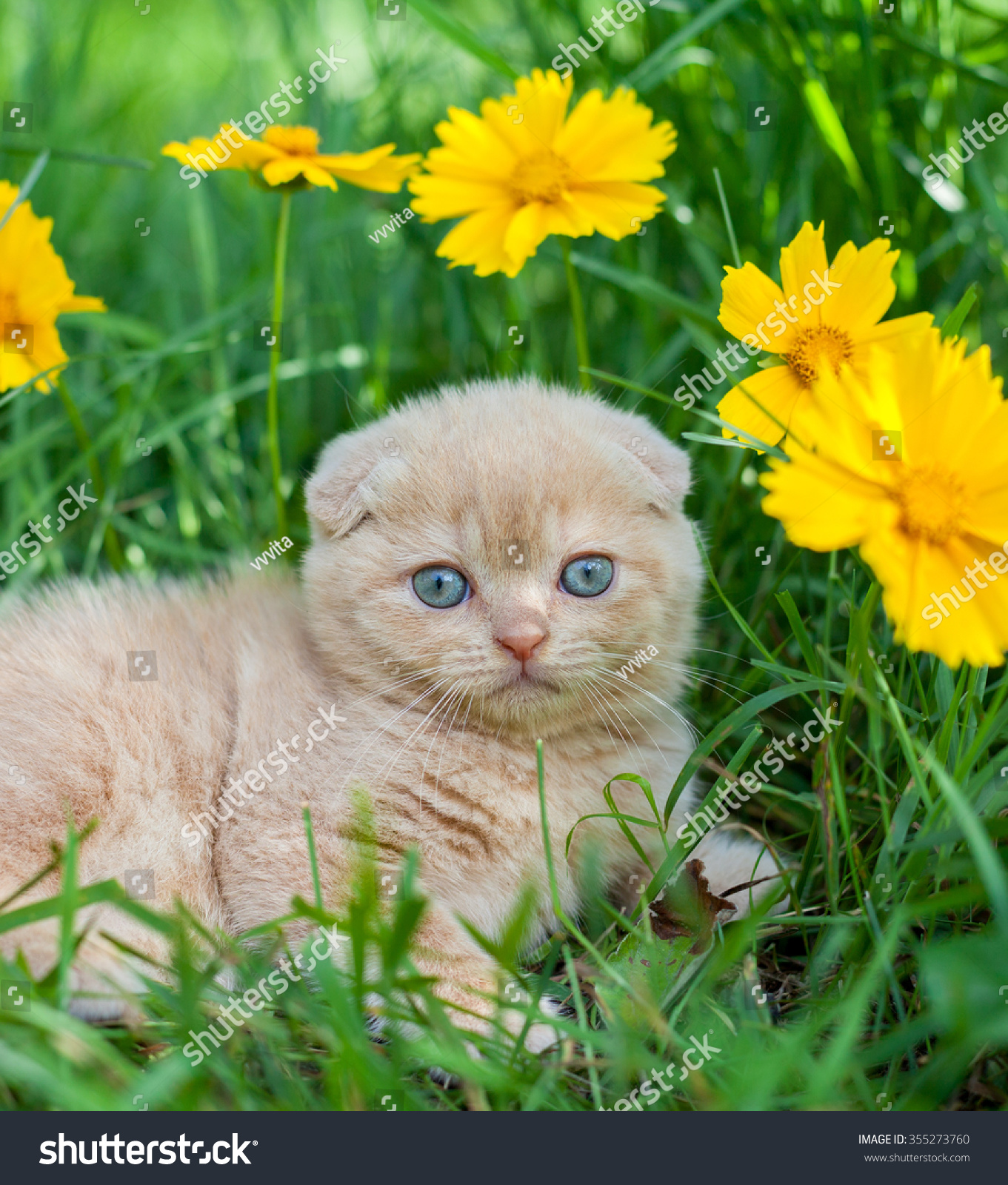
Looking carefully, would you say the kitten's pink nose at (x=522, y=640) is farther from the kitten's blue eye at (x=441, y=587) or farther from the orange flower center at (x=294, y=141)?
the orange flower center at (x=294, y=141)

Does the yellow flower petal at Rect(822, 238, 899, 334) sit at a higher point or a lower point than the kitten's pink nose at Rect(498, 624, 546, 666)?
higher

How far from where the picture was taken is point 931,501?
125cm

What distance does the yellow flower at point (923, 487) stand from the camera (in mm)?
1206

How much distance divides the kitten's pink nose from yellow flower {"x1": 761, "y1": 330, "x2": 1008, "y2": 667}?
0.49 metres

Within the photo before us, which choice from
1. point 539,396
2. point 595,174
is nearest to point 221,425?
point 539,396

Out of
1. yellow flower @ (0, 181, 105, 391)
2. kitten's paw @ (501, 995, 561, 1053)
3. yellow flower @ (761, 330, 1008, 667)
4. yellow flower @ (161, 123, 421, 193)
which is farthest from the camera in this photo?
yellow flower @ (0, 181, 105, 391)

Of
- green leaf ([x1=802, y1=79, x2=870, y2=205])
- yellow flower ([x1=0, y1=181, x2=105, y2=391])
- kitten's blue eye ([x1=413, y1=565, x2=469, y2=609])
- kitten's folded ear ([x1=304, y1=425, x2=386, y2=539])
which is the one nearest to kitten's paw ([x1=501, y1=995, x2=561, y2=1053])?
kitten's blue eye ([x1=413, y1=565, x2=469, y2=609])

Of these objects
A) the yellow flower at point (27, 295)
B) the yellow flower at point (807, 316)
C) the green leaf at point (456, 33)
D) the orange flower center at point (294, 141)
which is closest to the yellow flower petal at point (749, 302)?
the yellow flower at point (807, 316)

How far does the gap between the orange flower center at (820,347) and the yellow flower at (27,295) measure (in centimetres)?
136

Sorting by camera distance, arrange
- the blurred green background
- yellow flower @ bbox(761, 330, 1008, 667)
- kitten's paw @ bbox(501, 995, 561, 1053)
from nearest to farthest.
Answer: yellow flower @ bbox(761, 330, 1008, 667) < kitten's paw @ bbox(501, 995, 561, 1053) < the blurred green background

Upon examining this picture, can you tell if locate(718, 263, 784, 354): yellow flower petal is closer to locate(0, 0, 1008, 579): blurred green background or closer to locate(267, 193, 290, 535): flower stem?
locate(0, 0, 1008, 579): blurred green background

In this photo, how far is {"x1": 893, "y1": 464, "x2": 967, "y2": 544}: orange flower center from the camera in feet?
4.09

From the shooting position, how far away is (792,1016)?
1.50 m
